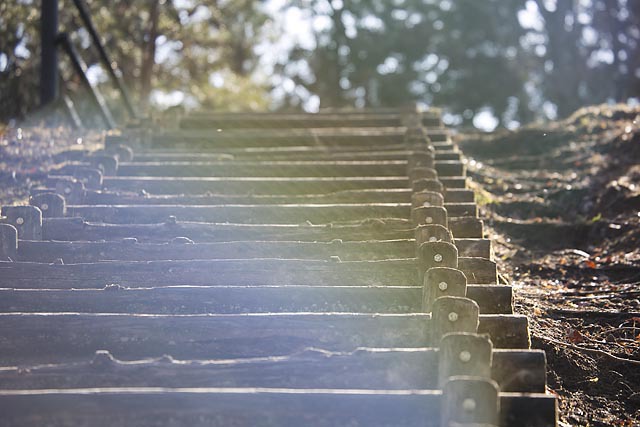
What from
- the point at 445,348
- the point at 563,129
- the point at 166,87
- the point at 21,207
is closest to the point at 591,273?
the point at 445,348

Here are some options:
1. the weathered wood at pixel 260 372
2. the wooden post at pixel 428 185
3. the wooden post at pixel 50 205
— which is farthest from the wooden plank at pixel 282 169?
the weathered wood at pixel 260 372

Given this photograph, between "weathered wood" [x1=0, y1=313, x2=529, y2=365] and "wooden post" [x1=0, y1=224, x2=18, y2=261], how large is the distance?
1.16 m


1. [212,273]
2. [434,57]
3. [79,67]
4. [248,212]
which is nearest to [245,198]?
[248,212]

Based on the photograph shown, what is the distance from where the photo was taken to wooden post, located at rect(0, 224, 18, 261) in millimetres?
6156

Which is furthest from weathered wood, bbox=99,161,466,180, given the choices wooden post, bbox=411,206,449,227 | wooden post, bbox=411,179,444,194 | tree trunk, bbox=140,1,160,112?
tree trunk, bbox=140,1,160,112

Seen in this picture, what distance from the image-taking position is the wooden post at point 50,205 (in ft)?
22.9

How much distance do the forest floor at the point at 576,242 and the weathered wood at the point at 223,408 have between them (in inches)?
45.9

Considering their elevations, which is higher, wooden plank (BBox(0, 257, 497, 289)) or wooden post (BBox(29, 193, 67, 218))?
wooden post (BBox(29, 193, 67, 218))

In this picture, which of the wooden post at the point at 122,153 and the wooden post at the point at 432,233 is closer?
the wooden post at the point at 432,233

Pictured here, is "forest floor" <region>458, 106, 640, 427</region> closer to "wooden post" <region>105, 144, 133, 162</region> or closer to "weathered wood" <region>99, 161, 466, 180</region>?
"weathered wood" <region>99, 161, 466, 180</region>

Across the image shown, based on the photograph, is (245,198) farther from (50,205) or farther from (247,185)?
(50,205)

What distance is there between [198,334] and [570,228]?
4.87 meters

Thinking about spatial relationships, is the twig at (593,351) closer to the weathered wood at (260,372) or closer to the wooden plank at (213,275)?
the wooden plank at (213,275)

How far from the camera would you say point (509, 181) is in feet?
34.4
